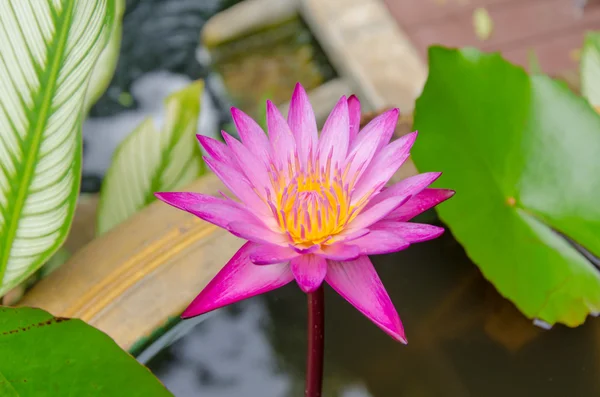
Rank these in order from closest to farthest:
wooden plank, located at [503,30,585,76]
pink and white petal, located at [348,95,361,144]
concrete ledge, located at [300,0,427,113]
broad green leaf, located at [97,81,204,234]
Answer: pink and white petal, located at [348,95,361,144]
broad green leaf, located at [97,81,204,234]
concrete ledge, located at [300,0,427,113]
wooden plank, located at [503,30,585,76]

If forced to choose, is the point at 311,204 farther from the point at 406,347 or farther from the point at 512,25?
the point at 512,25

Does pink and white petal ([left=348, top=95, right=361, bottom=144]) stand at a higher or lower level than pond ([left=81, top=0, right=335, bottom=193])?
higher

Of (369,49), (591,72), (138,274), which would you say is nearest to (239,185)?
(138,274)

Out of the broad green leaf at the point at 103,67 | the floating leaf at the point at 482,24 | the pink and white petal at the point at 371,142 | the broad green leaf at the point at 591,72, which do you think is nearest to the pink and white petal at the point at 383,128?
the pink and white petal at the point at 371,142

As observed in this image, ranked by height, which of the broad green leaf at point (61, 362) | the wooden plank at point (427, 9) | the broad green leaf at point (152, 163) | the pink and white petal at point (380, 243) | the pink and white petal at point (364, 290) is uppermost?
the pink and white petal at point (380, 243)

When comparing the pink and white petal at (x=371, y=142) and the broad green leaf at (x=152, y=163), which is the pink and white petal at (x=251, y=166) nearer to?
the pink and white petal at (x=371, y=142)

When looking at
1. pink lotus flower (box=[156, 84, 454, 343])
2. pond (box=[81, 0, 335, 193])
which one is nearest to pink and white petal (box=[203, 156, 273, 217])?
pink lotus flower (box=[156, 84, 454, 343])

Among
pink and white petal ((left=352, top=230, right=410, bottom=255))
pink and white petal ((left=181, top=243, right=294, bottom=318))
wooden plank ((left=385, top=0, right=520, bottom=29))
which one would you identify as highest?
pink and white petal ((left=352, top=230, right=410, bottom=255))

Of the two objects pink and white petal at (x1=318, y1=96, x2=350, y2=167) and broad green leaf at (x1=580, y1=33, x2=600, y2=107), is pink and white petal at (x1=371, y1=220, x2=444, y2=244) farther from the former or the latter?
broad green leaf at (x1=580, y1=33, x2=600, y2=107)

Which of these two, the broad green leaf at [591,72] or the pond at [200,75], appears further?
the pond at [200,75]
